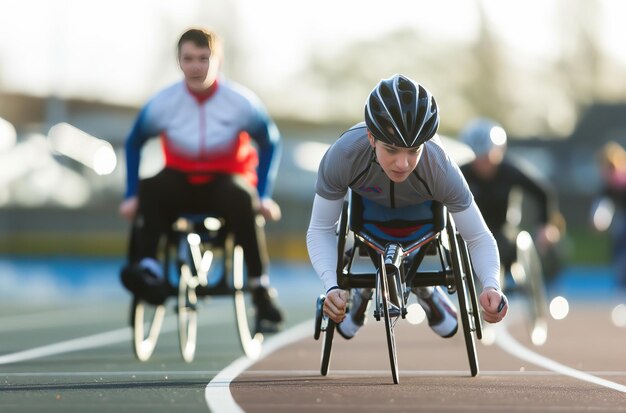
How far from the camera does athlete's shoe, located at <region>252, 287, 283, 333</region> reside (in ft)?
39.5

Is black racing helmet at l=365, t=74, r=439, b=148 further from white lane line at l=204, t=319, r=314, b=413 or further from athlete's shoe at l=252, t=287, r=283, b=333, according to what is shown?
athlete's shoe at l=252, t=287, r=283, b=333

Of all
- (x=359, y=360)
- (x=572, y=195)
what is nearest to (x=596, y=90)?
(x=572, y=195)

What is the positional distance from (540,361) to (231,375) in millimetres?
2785

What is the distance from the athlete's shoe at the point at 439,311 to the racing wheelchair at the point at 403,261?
45 cm

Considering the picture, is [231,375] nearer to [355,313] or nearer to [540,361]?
[355,313]

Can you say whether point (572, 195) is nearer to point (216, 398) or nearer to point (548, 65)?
point (548, 65)

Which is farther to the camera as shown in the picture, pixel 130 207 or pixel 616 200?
pixel 616 200

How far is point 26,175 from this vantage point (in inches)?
1609

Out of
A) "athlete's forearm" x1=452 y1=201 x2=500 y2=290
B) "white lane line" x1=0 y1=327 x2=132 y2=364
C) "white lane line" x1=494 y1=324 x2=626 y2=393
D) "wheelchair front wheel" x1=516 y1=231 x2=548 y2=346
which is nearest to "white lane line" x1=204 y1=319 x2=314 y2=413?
"white lane line" x1=0 y1=327 x2=132 y2=364

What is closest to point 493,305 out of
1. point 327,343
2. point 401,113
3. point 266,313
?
point 401,113

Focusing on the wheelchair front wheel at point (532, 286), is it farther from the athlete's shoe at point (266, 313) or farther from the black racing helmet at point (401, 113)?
the black racing helmet at point (401, 113)

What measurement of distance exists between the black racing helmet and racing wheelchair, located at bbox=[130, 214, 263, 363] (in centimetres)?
316

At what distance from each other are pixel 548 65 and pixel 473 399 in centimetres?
5453

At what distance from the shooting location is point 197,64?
459 inches
